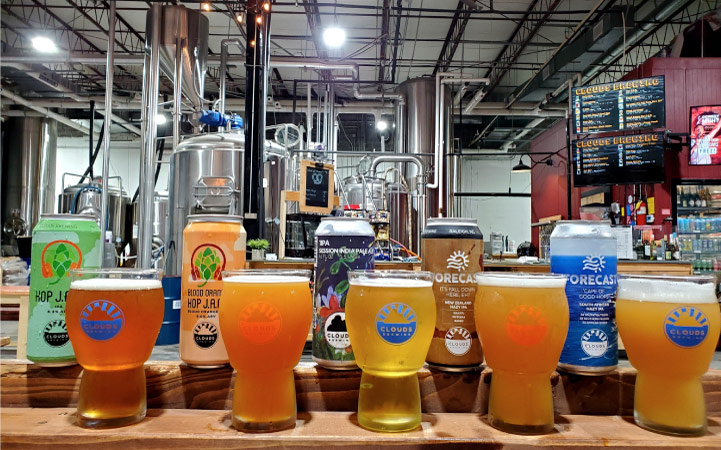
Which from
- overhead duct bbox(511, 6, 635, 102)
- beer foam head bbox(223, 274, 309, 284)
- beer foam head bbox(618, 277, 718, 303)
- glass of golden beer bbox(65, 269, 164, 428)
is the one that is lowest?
glass of golden beer bbox(65, 269, 164, 428)

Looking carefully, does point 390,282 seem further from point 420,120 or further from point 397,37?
point 397,37

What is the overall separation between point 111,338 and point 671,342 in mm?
845

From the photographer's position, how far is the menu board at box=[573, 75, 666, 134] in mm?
5926

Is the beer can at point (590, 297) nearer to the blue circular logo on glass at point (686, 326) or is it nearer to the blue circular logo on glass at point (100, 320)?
the blue circular logo on glass at point (686, 326)

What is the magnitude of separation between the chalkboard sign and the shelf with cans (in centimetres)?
491

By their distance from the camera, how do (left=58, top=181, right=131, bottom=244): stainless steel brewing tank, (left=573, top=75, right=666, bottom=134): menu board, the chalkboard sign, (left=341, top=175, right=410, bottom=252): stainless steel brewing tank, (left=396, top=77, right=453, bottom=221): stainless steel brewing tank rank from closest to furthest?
1. the chalkboard sign
2. (left=573, top=75, right=666, bottom=134): menu board
3. (left=341, top=175, right=410, bottom=252): stainless steel brewing tank
4. (left=396, top=77, right=453, bottom=221): stainless steel brewing tank
5. (left=58, top=181, right=131, bottom=244): stainless steel brewing tank

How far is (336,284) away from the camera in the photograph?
0.87 metres

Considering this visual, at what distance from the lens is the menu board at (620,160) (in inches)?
237

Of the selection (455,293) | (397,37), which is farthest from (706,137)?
(455,293)

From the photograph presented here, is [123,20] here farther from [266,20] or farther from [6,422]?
[6,422]

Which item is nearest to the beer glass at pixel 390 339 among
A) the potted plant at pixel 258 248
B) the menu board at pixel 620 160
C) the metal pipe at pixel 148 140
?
the potted plant at pixel 258 248

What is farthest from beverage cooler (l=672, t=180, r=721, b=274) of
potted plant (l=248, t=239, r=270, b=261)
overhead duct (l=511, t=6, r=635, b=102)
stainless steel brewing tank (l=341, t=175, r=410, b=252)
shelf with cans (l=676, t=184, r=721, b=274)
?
potted plant (l=248, t=239, r=270, b=261)

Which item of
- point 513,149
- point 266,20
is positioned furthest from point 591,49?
point 513,149

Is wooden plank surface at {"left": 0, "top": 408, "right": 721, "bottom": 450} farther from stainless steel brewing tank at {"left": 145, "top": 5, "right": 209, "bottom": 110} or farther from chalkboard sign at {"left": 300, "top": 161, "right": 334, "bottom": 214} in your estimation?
stainless steel brewing tank at {"left": 145, "top": 5, "right": 209, "bottom": 110}
